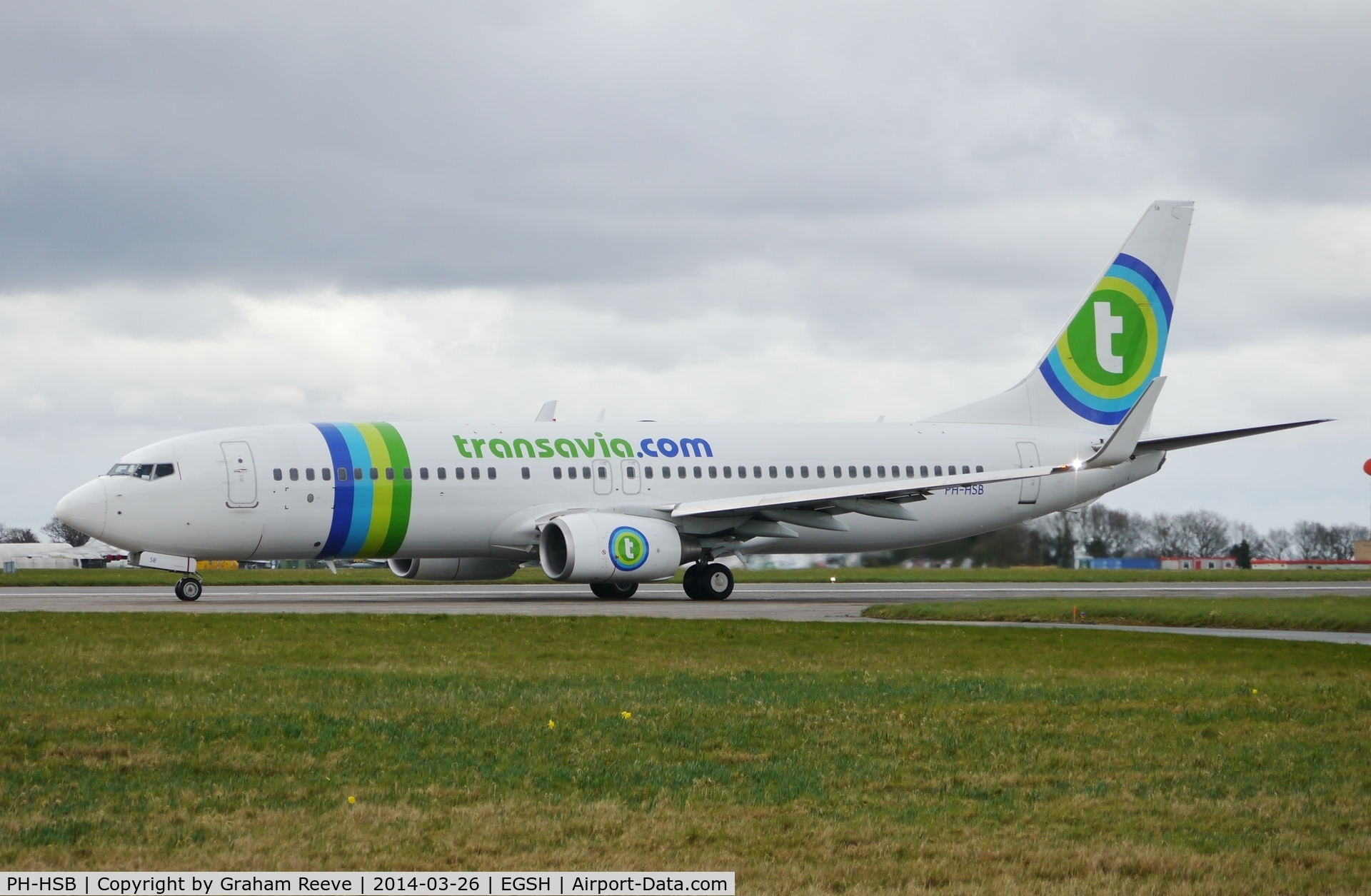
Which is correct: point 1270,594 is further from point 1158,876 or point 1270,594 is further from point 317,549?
point 1158,876

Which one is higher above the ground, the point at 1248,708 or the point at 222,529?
the point at 222,529

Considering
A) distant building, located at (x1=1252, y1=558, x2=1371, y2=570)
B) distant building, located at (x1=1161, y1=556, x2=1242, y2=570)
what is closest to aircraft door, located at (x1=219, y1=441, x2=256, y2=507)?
distant building, located at (x1=1161, y1=556, x2=1242, y2=570)

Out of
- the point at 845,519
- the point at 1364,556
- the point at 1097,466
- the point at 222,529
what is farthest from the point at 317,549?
the point at 1364,556

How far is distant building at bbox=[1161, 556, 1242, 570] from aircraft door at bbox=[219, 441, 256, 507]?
3744 centimetres

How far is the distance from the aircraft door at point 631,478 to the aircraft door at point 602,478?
0.94 feet

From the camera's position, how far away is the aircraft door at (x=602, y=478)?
3412cm

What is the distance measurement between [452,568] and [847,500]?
32.1ft

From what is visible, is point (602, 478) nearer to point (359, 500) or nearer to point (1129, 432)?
point (359, 500)

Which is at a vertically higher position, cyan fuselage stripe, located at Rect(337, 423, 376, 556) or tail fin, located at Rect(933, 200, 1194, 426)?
tail fin, located at Rect(933, 200, 1194, 426)

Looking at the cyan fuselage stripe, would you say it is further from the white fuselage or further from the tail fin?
the tail fin

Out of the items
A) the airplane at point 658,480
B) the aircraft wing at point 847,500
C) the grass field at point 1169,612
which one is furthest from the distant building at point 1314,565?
the grass field at point 1169,612

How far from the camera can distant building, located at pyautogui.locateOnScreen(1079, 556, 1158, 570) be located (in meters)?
51.0

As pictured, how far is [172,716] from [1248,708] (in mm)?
8904

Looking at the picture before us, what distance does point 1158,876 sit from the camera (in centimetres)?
740
